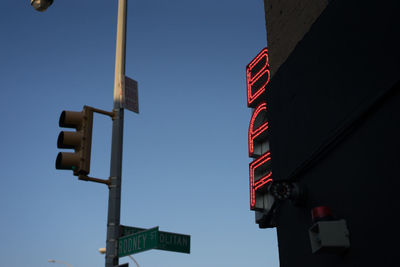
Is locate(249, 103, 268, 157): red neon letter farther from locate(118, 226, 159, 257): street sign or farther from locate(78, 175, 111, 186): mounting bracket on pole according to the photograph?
locate(118, 226, 159, 257): street sign

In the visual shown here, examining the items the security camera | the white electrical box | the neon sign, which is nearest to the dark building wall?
the white electrical box

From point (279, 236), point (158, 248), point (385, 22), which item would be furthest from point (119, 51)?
point (385, 22)

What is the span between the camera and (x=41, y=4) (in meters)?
8.88

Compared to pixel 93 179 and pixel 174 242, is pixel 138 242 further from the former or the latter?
pixel 93 179

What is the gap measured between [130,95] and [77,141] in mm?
1912

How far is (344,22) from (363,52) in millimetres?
817

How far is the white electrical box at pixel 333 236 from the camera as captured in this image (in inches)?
234

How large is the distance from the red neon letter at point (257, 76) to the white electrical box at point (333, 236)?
11.2 metres

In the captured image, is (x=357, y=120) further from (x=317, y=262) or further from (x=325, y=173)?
(x=317, y=262)

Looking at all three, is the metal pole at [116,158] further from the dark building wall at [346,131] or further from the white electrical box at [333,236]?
the white electrical box at [333,236]

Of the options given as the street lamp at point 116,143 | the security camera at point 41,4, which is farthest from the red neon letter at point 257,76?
the security camera at point 41,4

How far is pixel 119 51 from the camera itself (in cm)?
952

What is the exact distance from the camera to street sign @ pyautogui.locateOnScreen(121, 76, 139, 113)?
9.07 metres

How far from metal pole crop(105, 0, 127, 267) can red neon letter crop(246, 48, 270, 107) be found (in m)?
8.24
